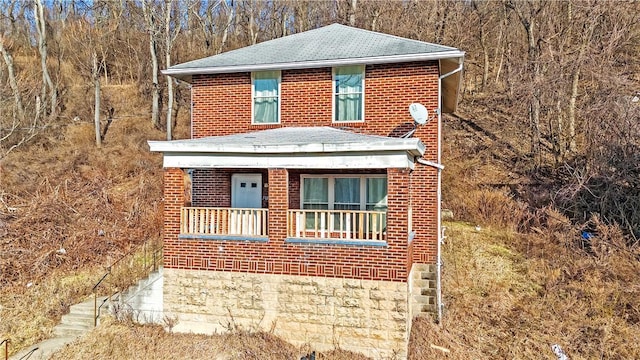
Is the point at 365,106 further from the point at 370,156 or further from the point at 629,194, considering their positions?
the point at 629,194

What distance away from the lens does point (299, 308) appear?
9.45 metres

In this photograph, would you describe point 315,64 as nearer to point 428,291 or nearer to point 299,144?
point 299,144

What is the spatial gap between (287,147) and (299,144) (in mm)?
303

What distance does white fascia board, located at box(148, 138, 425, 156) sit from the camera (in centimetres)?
876

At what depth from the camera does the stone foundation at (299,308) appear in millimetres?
8906

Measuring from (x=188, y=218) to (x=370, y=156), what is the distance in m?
4.89

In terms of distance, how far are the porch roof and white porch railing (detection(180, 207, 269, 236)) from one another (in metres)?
1.17

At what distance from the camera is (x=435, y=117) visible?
11.1 m

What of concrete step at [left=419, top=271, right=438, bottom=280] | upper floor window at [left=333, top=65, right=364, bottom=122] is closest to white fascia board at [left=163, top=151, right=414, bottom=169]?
upper floor window at [left=333, top=65, right=364, bottom=122]

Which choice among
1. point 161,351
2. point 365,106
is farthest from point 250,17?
point 161,351

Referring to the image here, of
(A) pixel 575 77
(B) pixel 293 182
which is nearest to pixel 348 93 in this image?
(B) pixel 293 182

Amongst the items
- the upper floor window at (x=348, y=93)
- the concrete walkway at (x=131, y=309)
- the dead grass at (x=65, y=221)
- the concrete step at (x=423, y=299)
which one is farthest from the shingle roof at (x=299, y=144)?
the dead grass at (x=65, y=221)

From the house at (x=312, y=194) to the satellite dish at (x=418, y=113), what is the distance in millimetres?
755

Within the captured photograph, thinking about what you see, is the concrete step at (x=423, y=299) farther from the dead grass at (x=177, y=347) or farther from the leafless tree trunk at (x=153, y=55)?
the leafless tree trunk at (x=153, y=55)
